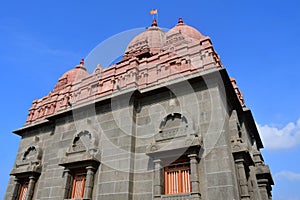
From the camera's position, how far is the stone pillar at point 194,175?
859 centimetres

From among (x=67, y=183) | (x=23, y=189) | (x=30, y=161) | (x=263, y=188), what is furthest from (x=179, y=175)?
(x=23, y=189)

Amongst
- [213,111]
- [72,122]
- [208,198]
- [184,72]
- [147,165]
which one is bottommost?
[208,198]

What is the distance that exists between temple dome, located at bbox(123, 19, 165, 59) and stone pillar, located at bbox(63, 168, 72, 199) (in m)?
9.72

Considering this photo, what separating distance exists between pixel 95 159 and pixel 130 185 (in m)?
2.26

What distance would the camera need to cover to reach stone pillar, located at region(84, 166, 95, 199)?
1057 centimetres

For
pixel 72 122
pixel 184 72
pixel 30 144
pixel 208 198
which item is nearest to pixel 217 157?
pixel 208 198

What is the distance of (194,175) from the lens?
887 centimetres

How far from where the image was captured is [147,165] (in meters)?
10.2

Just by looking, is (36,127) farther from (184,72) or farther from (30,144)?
(184,72)

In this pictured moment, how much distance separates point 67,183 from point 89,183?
58.5 inches

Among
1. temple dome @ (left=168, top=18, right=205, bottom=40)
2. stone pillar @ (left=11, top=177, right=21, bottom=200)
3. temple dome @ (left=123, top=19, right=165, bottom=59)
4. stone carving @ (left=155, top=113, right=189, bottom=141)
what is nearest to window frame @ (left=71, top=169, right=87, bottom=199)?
stone carving @ (left=155, top=113, right=189, bottom=141)

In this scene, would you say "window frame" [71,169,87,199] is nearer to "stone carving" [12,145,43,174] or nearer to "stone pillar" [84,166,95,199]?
"stone pillar" [84,166,95,199]

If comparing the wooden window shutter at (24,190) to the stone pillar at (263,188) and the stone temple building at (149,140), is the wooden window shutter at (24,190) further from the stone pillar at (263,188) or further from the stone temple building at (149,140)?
the stone pillar at (263,188)

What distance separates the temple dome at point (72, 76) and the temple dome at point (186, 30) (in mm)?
8344
